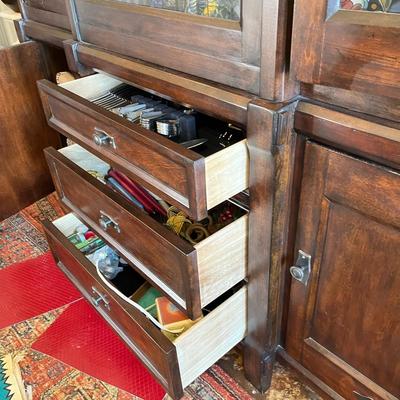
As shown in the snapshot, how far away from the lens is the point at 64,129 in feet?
3.21

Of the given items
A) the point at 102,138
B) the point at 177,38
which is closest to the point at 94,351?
the point at 102,138

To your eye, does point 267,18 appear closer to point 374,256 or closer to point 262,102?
point 262,102

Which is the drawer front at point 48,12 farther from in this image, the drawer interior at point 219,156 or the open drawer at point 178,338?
the open drawer at point 178,338

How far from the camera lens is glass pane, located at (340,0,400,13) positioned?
1.70 feet

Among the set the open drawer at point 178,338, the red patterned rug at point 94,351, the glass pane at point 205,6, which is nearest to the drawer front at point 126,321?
the open drawer at point 178,338

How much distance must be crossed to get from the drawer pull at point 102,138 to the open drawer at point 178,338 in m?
0.33

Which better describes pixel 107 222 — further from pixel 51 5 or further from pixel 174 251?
pixel 51 5

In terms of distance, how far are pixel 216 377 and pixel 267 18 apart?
861 millimetres

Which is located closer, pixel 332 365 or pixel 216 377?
pixel 332 365

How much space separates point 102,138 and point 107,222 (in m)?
0.19

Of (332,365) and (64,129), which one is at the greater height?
(64,129)

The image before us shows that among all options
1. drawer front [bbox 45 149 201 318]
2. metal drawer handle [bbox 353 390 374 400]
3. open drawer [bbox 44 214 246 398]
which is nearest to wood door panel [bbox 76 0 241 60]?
drawer front [bbox 45 149 201 318]

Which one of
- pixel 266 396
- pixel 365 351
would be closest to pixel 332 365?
pixel 365 351

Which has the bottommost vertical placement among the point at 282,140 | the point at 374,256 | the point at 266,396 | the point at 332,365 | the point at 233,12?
the point at 266,396
